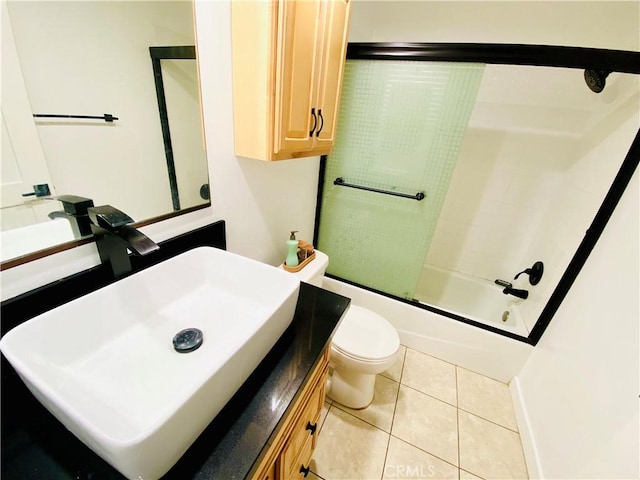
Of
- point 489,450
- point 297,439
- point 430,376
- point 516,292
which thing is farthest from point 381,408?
point 516,292

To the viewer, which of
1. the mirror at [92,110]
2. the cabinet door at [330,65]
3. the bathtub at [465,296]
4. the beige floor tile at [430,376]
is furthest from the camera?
the bathtub at [465,296]

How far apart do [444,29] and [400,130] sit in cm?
→ 88

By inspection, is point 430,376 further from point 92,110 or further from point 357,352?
point 92,110

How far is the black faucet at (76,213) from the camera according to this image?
62 cm

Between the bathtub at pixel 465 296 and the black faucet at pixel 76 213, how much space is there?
1.90 m

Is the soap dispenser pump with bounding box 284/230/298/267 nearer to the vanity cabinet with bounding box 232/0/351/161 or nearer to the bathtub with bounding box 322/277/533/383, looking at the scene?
the vanity cabinet with bounding box 232/0/351/161

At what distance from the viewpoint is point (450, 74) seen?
1.30 metres

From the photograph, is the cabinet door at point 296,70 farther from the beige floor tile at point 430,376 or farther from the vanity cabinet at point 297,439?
the beige floor tile at point 430,376

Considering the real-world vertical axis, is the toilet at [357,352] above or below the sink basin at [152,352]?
below

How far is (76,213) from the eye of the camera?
64 cm

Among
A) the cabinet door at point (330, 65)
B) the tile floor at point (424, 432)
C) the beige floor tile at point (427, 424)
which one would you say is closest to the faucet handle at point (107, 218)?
the cabinet door at point (330, 65)

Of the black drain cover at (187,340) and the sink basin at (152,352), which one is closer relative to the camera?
the sink basin at (152,352)

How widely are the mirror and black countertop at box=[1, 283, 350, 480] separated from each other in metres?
0.33

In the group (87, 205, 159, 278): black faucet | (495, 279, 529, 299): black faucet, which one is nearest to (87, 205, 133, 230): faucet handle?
(87, 205, 159, 278): black faucet
